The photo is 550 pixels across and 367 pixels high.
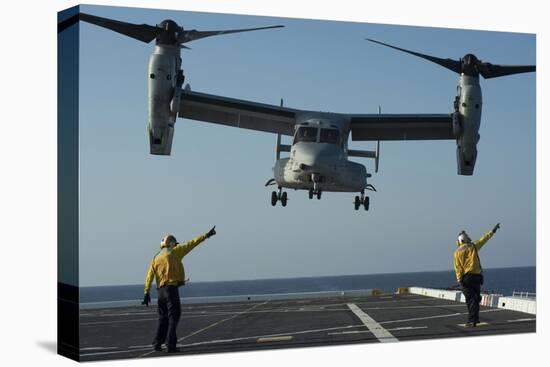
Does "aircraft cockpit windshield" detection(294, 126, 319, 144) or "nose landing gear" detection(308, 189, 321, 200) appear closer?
"nose landing gear" detection(308, 189, 321, 200)

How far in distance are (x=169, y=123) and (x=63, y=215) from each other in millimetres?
4470

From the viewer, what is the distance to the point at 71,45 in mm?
11953

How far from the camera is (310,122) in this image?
19359mm

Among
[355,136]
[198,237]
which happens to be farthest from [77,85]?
[355,136]

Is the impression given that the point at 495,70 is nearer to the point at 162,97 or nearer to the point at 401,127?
the point at 401,127

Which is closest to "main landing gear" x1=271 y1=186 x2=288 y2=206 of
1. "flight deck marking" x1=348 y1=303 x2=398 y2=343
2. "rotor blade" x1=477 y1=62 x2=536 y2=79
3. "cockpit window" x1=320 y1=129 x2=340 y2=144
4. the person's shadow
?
"cockpit window" x1=320 y1=129 x2=340 y2=144

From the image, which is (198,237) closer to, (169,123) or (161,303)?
(161,303)

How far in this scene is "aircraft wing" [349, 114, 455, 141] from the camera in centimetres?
1953

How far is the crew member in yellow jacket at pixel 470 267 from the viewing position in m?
13.5

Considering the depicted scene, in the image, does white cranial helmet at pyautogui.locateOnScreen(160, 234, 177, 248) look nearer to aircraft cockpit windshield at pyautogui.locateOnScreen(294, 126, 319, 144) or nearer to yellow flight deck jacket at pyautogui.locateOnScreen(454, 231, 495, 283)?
yellow flight deck jacket at pyautogui.locateOnScreen(454, 231, 495, 283)

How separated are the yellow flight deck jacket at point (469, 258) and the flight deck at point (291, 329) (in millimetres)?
1068

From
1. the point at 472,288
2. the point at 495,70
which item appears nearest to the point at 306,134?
the point at 495,70

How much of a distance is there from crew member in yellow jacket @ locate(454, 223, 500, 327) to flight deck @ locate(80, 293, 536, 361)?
0.61 meters

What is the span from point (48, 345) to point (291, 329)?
4.31 meters
